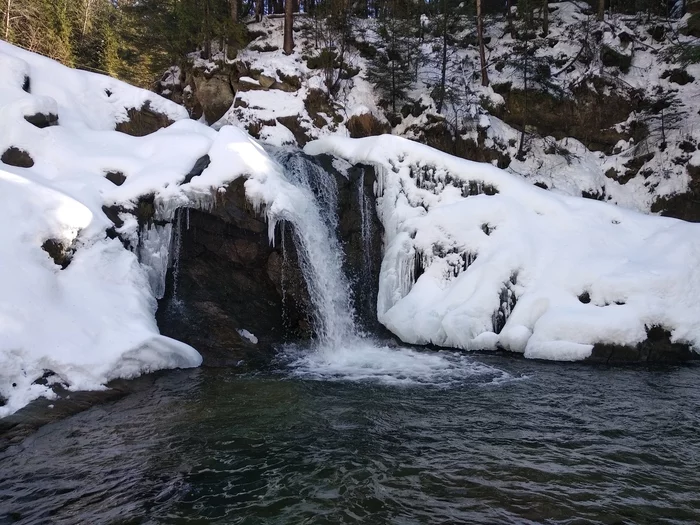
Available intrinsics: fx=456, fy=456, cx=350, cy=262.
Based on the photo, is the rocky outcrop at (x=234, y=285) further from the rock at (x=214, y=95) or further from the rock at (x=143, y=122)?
the rock at (x=214, y=95)

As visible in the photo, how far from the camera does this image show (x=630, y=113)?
58.1 feet

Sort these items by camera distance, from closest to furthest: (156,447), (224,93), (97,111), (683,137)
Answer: (156,447) < (97,111) < (683,137) < (224,93)

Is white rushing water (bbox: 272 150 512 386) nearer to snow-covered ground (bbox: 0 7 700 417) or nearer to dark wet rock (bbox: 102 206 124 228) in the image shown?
snow-covered ground (bbox: 0 7 700 417)

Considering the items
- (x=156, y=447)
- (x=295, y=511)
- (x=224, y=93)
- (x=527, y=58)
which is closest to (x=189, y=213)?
(x=156, y=447)

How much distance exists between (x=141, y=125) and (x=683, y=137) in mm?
17977

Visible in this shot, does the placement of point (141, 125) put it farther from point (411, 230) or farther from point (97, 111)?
point (411, 230)

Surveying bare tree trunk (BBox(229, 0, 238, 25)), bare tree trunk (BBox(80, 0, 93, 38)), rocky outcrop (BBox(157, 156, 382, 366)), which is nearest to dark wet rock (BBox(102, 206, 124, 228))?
rocky outcrop (BBox(157, 156, 382, 366))

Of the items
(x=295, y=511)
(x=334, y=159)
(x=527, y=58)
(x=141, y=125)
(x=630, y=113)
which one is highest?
(x=527, y=58)

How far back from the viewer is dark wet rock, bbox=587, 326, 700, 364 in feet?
26.9

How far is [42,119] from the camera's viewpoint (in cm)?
1002

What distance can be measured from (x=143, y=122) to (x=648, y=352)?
42.7 feet

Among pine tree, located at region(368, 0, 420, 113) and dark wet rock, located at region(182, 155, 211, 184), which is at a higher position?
pine tree, located at region(368, 0, 420, 113)

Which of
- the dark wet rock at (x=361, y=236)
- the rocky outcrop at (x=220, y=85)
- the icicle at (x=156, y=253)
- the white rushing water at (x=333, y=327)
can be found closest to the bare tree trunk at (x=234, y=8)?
the rocky outcrop at (x=220, y=85)

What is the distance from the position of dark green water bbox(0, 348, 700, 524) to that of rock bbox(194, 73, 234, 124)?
12847mm
